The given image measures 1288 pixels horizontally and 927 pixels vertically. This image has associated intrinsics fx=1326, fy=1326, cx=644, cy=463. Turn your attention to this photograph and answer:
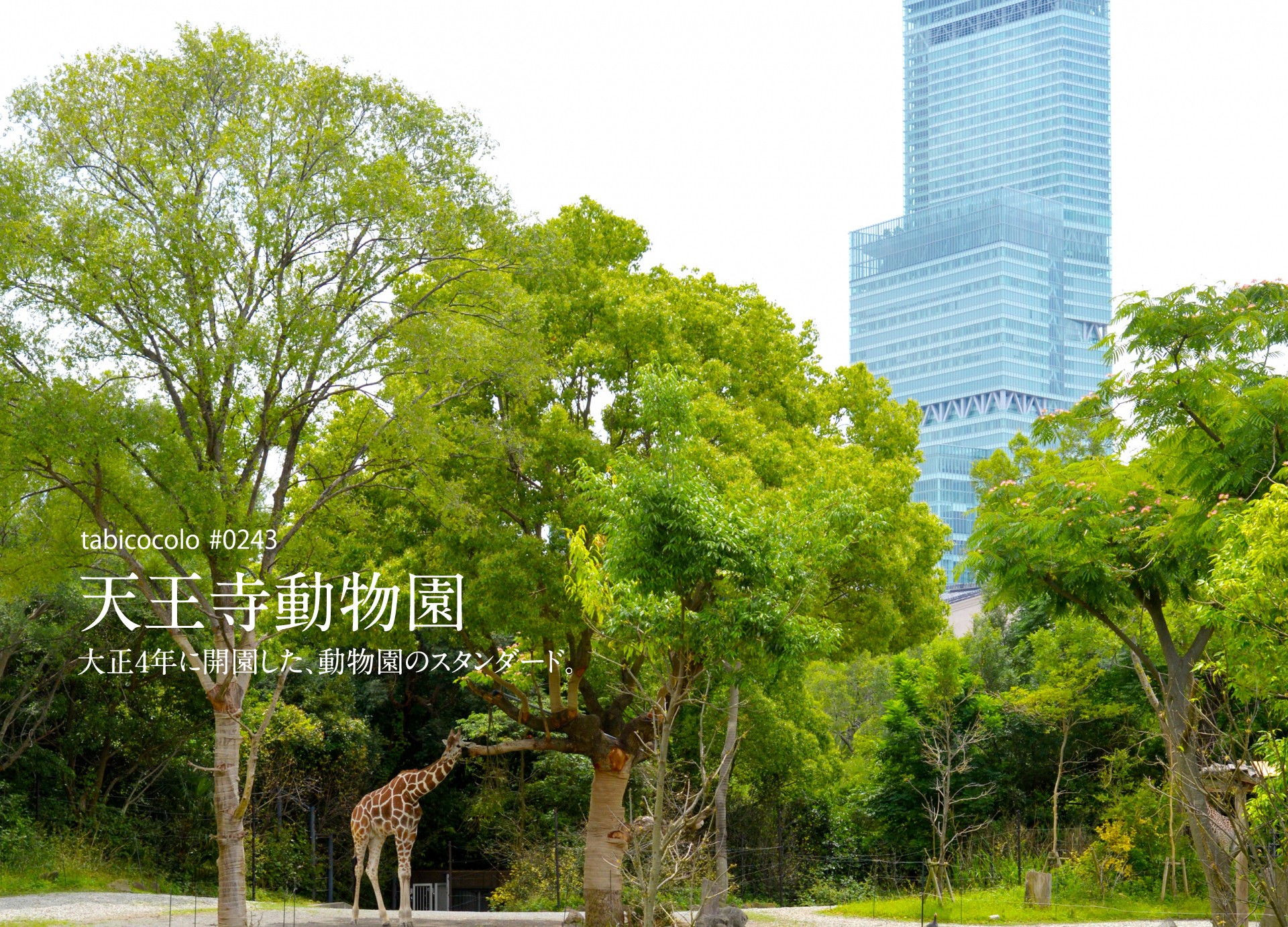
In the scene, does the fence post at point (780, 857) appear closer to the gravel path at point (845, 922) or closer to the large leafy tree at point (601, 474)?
the gravel path at point (845, 922)

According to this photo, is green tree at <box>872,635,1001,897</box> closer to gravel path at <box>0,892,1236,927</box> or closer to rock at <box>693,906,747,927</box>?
gravel path at <box>0,892,1236,927</box>

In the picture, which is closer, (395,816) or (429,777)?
(395,816)

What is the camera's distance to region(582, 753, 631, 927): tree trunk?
52.3 ft

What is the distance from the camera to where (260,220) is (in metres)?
13.1

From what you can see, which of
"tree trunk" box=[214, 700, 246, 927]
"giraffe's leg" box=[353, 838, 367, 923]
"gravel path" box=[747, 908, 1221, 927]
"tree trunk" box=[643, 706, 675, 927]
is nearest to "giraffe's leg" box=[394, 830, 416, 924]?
"giraffe's leg" box=[353, 838, 367, 923]

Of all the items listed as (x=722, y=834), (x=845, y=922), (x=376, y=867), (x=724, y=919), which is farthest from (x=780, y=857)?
(x=376, y=867)

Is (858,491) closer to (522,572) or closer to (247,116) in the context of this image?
(522,572)

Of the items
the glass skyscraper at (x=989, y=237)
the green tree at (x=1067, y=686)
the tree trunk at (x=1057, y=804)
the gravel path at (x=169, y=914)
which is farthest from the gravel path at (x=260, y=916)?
the glass skyscraper at (x=989, y=237)

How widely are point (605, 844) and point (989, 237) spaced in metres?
152

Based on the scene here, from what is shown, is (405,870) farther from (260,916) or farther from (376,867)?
(260,916)

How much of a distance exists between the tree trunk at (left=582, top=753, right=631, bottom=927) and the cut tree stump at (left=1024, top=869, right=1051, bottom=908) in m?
6.57

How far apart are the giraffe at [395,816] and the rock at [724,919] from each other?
357 cm

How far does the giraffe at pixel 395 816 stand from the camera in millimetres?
16156

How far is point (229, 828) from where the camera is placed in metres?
13.2
